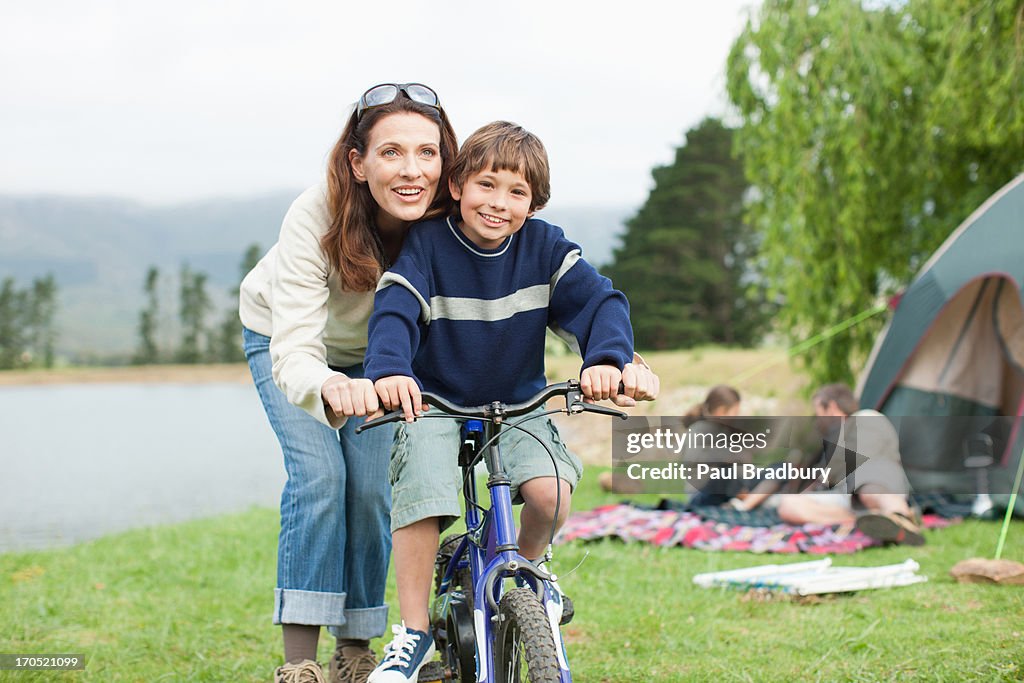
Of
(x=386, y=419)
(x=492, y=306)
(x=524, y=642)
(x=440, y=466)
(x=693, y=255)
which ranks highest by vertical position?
(x=693, y=255)

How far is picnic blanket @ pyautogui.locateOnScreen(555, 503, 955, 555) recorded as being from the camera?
5.37 metres

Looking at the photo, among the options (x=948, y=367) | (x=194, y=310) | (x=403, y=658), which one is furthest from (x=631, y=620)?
(x=194, y=310)

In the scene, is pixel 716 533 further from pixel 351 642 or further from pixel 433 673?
pixel 433 673

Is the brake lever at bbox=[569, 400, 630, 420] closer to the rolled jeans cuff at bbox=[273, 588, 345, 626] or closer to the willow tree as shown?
the rolled jeans cuff at bbox=[273, 588, 345, 626]

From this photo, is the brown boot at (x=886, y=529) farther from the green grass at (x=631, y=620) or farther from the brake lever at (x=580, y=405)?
the brake lever at (x=580, y=405)

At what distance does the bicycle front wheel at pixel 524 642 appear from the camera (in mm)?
1876

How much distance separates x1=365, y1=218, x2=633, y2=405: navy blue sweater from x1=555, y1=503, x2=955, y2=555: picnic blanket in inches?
122

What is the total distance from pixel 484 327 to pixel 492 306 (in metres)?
0.06

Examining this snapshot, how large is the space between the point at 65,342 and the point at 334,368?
33255 millimetres

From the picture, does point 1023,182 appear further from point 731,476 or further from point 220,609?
point 220,609

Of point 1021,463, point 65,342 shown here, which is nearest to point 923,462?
point 1021,463

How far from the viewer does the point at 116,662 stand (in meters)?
3.40

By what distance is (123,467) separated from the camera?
1381 cm

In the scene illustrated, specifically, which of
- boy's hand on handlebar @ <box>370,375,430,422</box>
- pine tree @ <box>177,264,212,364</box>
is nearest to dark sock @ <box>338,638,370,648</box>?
boy's hand on handlebar @ <box>370,375,430,422</box>
